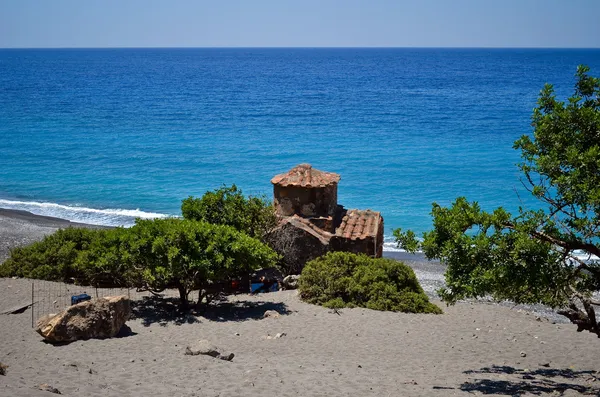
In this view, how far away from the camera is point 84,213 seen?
38.5m

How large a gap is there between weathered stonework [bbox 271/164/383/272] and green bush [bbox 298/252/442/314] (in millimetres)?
1339

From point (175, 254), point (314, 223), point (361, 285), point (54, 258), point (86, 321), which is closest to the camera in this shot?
point (86, 321)

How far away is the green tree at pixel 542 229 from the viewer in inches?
417

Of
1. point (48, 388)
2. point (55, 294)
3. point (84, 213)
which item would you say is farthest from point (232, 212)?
point (84, 213)

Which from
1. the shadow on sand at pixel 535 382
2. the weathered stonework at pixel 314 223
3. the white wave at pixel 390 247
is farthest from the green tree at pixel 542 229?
the white wave at pixel 390 247

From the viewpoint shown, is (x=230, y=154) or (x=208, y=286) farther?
(x=230, y=154)

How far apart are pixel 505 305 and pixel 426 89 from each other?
85502 millimetres

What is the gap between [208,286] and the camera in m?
20.5

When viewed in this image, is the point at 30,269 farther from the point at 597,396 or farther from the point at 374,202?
the point at 374,202

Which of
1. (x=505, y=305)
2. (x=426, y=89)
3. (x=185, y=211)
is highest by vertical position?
(x=426, y=89)

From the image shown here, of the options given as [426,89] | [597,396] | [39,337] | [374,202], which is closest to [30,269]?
[39,337]

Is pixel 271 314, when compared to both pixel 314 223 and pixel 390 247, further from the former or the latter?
pixel 390 247

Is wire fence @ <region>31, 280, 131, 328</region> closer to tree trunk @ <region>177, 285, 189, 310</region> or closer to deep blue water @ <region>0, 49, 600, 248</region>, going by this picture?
tree trunk @ <region>177, 285, 189, 310</region>

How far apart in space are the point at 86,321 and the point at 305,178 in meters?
9.59
